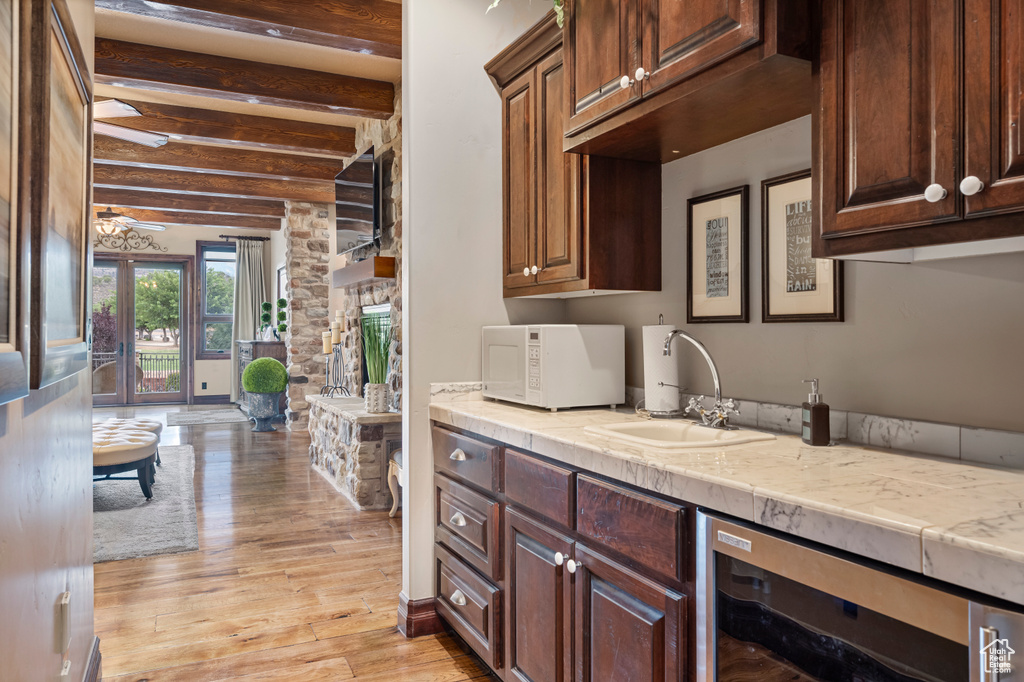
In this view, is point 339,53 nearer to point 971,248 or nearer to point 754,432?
point 754,432

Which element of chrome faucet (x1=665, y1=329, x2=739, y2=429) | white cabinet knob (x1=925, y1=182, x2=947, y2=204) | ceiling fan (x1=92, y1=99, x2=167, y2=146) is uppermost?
ceiling fan (x1=92, y1=99, x2=167, y2=146)

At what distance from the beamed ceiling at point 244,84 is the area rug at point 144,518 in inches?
101

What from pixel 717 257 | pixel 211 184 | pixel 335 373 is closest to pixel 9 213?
pixel 717 257

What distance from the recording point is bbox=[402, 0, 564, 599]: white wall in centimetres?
278

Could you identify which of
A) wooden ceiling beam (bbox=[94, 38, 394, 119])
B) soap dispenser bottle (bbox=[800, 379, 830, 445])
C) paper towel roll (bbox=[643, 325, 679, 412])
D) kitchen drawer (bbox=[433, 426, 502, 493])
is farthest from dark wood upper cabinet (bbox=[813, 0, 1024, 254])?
wooden ceiling beam (bbox=[94, 38, 394, 119])

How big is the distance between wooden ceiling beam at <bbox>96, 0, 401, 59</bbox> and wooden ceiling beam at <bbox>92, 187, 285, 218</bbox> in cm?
497

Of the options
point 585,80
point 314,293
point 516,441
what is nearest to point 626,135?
point 585,80

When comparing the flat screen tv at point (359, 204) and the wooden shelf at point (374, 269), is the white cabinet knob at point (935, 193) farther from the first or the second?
the flat screen tv at point (359, 204)

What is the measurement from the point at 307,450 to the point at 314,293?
6.85 feet

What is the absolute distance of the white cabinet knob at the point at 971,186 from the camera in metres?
1.18

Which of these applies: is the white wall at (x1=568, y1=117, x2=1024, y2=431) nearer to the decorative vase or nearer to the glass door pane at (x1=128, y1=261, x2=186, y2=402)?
the decorative vase

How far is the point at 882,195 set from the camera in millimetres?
1346

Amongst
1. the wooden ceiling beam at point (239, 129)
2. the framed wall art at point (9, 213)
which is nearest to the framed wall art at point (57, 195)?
the framed wall art at point (9, 213)

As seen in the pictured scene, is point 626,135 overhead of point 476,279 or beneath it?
overhead
